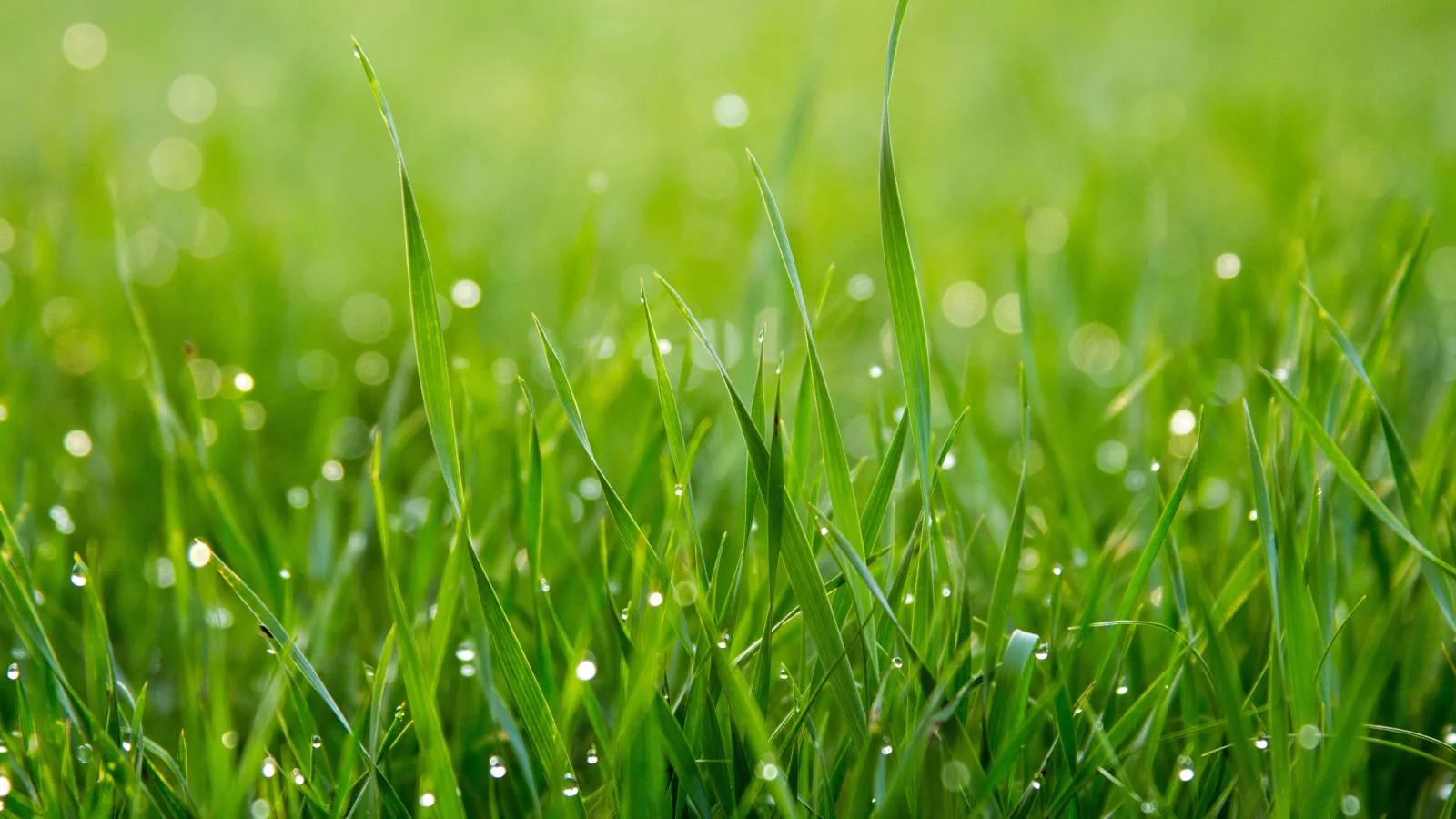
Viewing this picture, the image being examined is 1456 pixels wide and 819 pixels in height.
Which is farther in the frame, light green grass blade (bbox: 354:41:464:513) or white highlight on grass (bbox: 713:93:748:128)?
white highlight on grass (bbox: 713:93:748:128)

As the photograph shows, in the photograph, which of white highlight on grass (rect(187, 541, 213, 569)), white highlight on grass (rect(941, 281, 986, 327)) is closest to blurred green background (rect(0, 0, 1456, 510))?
white highlight on grass (rect(941, 281, 986, 327))

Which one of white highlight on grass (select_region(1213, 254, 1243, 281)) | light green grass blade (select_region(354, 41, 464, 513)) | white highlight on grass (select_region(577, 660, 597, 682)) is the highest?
light green grass blade (select_region(354, 41, 464, 513))

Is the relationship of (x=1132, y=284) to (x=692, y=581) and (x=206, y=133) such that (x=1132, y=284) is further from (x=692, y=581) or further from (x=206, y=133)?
(x=206, y=133)

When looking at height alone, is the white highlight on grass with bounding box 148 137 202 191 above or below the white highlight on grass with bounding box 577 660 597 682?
above

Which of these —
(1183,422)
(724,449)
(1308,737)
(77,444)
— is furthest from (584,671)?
(77,444)

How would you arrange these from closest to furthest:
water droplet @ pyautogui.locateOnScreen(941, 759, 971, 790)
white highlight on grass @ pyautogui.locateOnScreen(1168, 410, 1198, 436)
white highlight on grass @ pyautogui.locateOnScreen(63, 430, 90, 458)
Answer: water droplet @ pyautogui.locateOnScreen(941, 759, 971, 790), white highlight on grass @ pyautogui.locateOnScreen(1168, 410, 1198, 436), white highlight on grass @ pyautogui.locateOnScreen(63, 430, 90, 458)

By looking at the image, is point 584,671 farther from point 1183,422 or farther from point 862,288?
point 862,288

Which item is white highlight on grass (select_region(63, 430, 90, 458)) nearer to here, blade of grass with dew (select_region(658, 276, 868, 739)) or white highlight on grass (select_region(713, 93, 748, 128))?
blade of grass with dew (select_region(658, 276, 868, 739))
